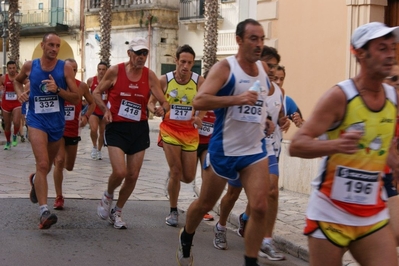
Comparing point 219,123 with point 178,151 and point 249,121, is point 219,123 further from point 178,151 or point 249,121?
point 178,151

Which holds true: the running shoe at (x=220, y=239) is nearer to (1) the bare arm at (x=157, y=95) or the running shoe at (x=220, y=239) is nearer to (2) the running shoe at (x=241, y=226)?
(2) the running shoe at (x=241, y=226)

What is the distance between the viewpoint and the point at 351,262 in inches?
263

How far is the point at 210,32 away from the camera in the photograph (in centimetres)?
3406

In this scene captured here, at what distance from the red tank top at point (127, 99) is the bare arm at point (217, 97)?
7.99 feet

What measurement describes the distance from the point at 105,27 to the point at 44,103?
2973cm

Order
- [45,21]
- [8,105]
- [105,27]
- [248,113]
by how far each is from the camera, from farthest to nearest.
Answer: [45,21], [105,27], [8,105], [248,113]

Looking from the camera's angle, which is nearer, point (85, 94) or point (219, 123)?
point (219, 123)

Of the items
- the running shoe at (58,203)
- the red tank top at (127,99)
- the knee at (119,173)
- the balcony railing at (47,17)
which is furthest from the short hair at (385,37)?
the balcony railing at (47,17)

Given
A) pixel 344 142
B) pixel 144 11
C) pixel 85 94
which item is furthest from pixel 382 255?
pixel 144 11

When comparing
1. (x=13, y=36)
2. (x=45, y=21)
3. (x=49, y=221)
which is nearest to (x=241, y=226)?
(x=49, y=221)

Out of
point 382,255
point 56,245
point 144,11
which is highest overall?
point 144,11

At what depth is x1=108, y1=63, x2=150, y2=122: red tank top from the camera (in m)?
8.25

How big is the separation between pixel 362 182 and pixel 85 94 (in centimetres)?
626

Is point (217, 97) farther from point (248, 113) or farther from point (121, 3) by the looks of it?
point (121, 3)
